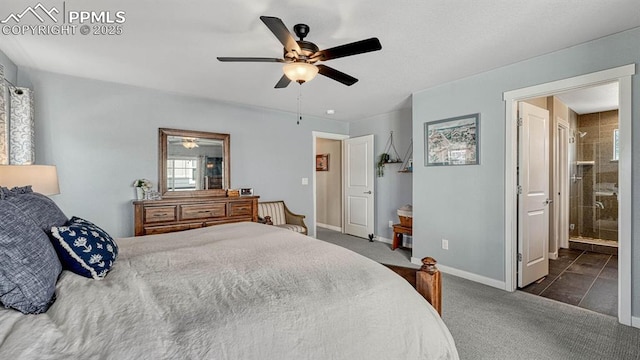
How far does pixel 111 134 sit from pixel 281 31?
289 cm

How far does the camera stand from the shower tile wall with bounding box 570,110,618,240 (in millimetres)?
4566

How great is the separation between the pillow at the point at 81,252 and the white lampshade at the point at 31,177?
0.98 metres

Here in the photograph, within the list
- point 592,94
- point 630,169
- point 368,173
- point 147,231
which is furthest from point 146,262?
point 592,94

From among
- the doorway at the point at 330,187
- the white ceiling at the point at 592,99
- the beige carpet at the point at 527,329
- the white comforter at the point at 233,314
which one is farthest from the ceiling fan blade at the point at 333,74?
the doorway at the point at 330,187

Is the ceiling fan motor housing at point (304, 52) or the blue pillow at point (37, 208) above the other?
the ceiling fan motor housing at point (304, 52)

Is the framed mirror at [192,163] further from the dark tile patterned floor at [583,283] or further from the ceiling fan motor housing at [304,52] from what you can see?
the dark tile patterned floor at [583,283]

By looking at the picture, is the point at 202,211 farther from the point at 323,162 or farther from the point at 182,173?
the point at 323,162

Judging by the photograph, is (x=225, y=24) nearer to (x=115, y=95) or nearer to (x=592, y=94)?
(x=115, y=95)

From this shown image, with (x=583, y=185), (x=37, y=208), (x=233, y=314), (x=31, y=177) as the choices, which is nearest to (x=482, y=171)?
(x=233, y=314)

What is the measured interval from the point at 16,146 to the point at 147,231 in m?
1.41

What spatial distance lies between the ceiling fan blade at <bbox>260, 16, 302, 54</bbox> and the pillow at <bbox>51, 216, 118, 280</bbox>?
1.43 meters

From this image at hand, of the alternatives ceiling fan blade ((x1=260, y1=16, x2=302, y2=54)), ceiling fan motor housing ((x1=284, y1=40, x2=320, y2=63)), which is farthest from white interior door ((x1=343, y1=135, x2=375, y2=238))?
ceiling fan blade ((x1=260, y1=16, x2=302, y2=54))

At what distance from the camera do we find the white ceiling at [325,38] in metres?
1.87

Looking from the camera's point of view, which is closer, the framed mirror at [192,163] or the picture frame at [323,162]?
the framed mirror at [192,163]
